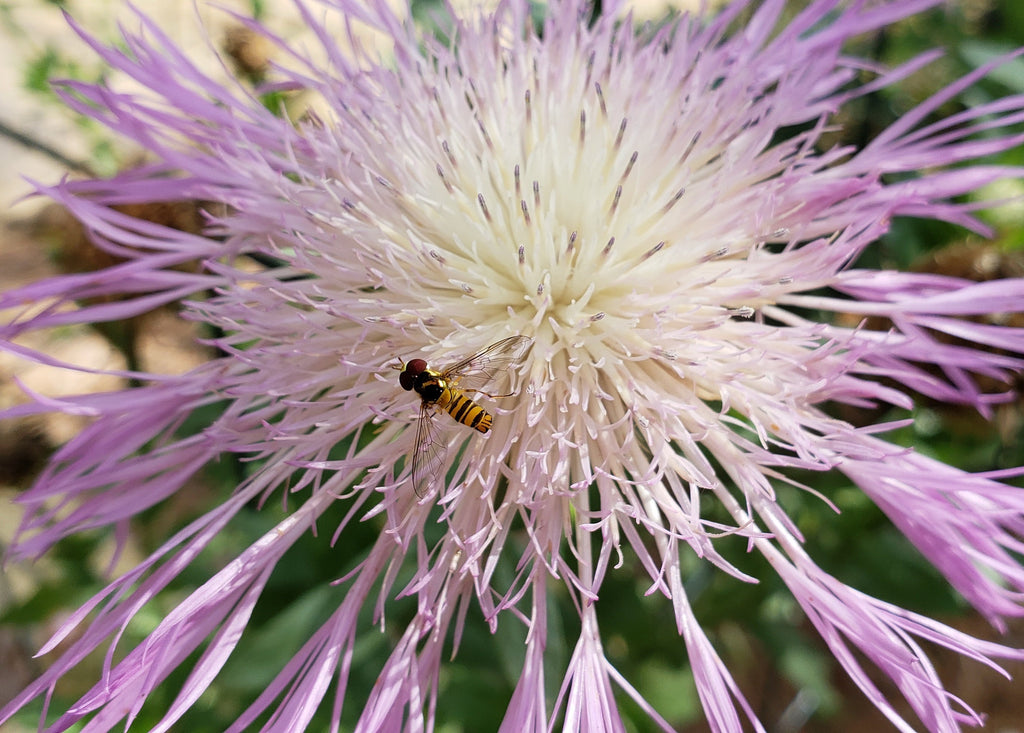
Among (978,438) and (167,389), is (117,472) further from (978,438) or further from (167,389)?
(978,438)

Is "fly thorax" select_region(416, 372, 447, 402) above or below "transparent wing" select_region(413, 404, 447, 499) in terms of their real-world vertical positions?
above

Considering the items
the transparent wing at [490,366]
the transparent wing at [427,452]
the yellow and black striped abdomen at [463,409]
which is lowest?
the transparent wing at [427,452]

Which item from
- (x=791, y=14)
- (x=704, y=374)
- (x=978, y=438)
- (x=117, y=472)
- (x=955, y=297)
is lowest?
(x=117, y=472)

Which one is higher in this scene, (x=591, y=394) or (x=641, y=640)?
(x=591, y=394)

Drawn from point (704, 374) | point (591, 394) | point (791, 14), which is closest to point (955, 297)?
point (704, 374)

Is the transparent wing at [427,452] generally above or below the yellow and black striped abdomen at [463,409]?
below

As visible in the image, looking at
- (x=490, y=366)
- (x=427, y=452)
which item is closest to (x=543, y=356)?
(x=490, y=366)
